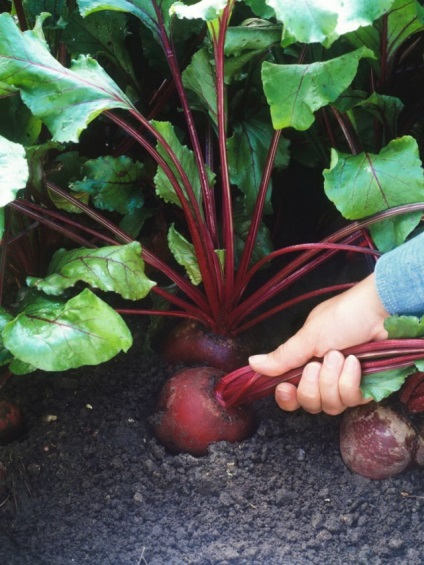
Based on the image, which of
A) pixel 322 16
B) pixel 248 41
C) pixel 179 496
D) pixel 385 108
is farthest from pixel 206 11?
pixel 179 496

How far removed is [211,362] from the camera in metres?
1.61

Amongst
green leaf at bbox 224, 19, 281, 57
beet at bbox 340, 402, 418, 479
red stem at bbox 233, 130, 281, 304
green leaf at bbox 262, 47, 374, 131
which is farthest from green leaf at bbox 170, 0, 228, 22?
beet at bbox 340, 402, 418, 479

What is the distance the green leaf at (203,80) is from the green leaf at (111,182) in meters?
0.21

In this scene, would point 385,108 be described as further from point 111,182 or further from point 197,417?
point 197,417

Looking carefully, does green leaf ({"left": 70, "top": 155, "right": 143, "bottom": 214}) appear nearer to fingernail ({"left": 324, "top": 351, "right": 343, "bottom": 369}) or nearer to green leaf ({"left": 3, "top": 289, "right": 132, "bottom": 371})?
green leaf ({"left": 3, "top": 289, "right": 132, "bottom": 371})

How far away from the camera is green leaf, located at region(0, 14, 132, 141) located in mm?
1210

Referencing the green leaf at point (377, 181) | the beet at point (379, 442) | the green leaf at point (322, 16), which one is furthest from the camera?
the beet at point (379, 442)

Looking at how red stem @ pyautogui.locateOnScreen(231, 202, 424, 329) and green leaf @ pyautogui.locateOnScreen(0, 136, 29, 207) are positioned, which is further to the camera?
red stem @ pyautogui.locateOnScreen(231, 202, 424, 329)

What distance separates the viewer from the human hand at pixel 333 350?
1.29 metres

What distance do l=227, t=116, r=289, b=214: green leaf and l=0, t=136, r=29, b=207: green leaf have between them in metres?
0.55

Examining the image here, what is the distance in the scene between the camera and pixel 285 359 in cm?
137

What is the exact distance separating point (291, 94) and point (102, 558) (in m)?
0.95

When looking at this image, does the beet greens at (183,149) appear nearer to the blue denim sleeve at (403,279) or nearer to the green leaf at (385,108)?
the green leaf at (385,108)

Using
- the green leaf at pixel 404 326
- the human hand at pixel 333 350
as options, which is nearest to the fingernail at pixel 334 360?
the human hand at pixel 333 350
